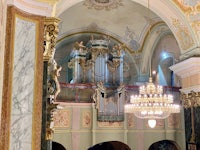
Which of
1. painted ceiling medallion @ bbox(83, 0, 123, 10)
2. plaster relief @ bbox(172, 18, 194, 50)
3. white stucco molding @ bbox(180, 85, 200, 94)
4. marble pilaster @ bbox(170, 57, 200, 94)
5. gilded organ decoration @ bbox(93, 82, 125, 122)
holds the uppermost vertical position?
painted ceiling medallion @ bbox(83, 0, 123, 10)

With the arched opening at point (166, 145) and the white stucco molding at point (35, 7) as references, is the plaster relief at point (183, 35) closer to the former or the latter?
the arched opening at point (166, 145)

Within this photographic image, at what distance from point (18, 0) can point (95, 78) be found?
8.57 m

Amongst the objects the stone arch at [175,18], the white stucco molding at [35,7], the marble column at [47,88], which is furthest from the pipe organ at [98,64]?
the white stucco molding at [35,7]

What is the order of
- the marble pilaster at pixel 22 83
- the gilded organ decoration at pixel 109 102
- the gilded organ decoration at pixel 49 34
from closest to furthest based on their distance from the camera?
the marble pilaster at pixel 22 83
the gilded organ decoration at pixel 49 34
the gilded organ decoration at pixel 109 102

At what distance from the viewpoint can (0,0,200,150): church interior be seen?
12.3ft

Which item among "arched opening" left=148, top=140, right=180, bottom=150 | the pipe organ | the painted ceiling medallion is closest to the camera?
the painted ceiling medallion

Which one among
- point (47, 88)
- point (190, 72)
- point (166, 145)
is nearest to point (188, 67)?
point (190, 72)

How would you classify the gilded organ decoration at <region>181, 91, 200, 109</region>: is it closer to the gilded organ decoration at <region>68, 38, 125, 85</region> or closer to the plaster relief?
the plaster relief

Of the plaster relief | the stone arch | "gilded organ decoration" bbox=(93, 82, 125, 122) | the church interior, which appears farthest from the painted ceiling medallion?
"gilded organ decoration" bbox=(93, 82, 125, 122)

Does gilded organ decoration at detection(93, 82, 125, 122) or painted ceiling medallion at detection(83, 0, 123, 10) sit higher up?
painted ceiling medallion at detection(83, 0, 123, 10)

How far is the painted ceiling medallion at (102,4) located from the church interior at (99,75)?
4 cm

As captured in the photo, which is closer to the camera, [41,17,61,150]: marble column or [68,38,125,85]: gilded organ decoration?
[41,17,61,150]: marble column

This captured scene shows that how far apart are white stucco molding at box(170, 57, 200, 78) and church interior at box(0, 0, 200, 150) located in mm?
29

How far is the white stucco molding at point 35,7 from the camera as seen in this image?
3912 mm
